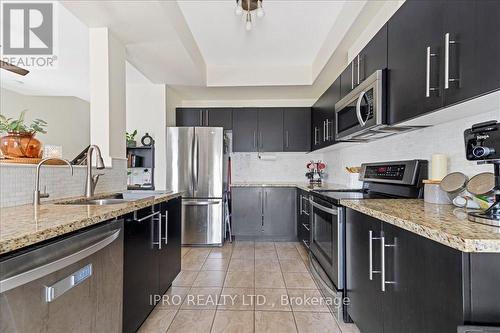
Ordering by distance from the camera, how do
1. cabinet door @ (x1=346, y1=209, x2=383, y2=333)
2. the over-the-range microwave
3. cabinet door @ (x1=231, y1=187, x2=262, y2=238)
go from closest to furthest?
cabinet door @ (x1=346, y1=209, x2=383, y2=333) < the over-the-range microwave < cabinet door @ (x1=231, y1=187, x2=262, y2=238)

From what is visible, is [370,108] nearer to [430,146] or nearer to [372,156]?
[430,146]

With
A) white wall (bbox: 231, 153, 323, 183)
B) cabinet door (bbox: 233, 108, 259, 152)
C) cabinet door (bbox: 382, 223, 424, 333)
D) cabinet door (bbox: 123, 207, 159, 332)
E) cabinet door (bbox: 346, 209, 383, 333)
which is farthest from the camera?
white wall (bbox: 231, 153, 323, 183)

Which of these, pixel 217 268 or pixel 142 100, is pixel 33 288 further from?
pixel 142 100

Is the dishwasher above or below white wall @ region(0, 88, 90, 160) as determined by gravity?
below

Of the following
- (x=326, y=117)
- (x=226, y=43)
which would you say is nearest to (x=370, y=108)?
Result: (x=326, y=117)

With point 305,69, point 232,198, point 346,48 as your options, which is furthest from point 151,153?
point 346,48

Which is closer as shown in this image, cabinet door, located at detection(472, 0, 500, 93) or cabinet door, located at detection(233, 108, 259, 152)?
cabinet door, located at detection(472, 0, 500, 93)

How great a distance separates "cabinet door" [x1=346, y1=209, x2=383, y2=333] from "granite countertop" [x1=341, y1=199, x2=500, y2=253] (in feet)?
0.64

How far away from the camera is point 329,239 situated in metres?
2.15

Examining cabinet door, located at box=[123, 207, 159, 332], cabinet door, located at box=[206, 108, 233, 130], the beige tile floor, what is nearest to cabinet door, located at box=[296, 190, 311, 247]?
the beige tile floor

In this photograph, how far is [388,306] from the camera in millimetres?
1299

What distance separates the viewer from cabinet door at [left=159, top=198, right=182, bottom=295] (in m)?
2.17

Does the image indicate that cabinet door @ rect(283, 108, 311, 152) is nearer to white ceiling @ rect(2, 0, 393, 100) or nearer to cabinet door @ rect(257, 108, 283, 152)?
cabinet door @ rect(257, 108, 283, 152)

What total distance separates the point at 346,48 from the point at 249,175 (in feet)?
8.49
